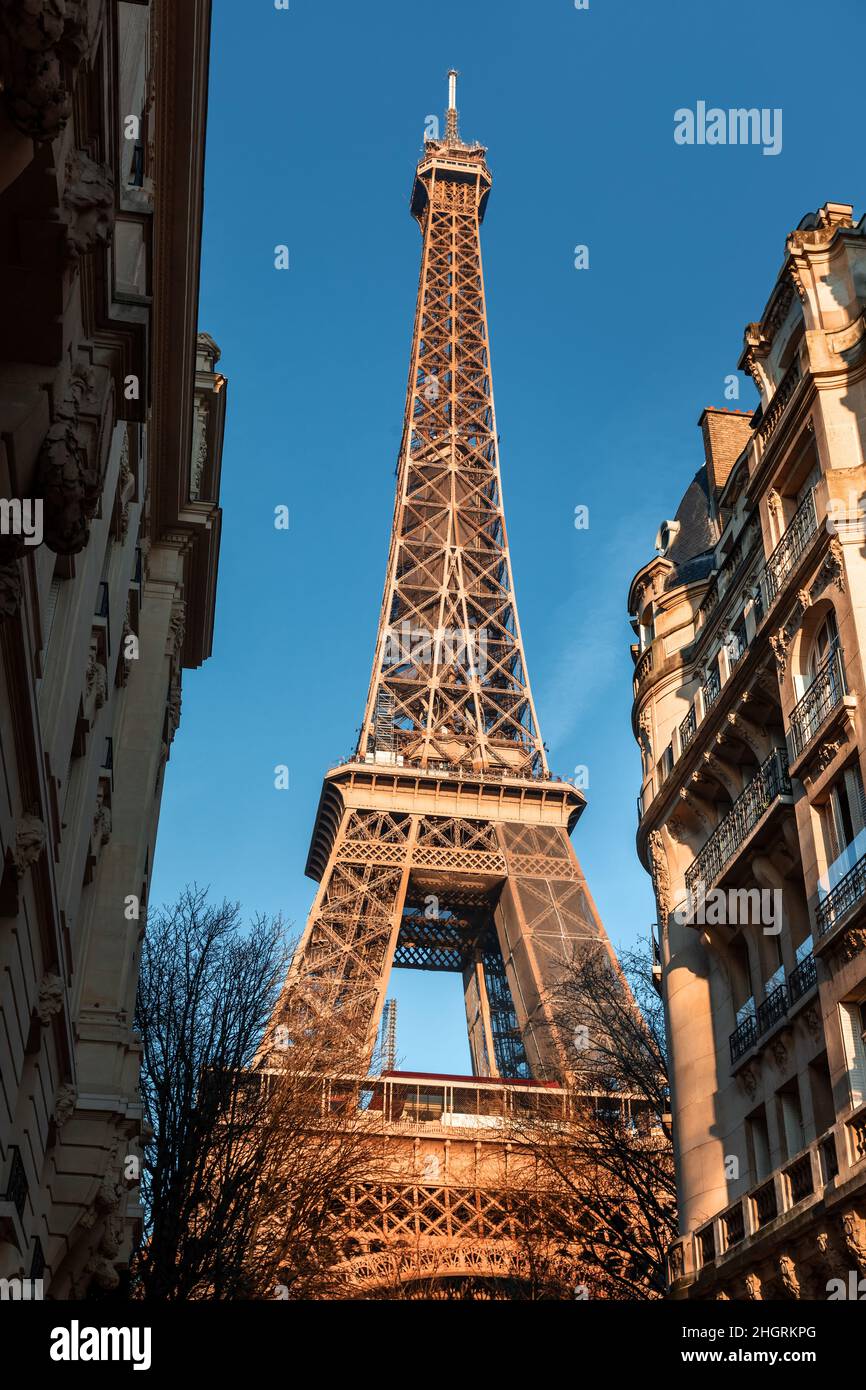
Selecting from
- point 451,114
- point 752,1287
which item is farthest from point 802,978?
point 451,114

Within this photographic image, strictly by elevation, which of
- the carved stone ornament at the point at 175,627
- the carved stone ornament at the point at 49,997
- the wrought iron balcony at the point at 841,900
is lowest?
the carved stone ornament at the point at 49,997

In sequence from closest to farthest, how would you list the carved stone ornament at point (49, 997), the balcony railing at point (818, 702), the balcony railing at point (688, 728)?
the carved stone ornament at point (49, 997) < the balcony railing at point (818, 702) < the balcony railing at point (688, 728)

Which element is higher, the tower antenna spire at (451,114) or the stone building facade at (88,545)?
the tower antenna spire at (451,114)

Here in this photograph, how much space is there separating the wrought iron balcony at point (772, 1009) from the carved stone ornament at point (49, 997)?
10.8m

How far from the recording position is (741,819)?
76.3 feet

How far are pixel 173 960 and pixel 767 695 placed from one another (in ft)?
49.0

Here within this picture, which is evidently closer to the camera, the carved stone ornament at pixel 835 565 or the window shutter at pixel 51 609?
the window shutter at pixel 51 609

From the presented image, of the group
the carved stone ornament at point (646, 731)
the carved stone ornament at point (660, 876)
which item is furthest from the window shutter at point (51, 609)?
the carved stone ornament at point (646, 731)

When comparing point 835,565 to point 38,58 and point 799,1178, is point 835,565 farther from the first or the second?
point 38,58

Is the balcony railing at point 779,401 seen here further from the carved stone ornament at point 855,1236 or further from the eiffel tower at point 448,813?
the eiffel tower at point 448,813

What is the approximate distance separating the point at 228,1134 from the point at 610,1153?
9.48 meters

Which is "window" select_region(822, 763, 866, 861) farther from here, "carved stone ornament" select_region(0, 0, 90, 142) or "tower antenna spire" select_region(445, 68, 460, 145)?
"tower antenna spire" select_region(445, 68, 460, 145)

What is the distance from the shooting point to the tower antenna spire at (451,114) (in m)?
115

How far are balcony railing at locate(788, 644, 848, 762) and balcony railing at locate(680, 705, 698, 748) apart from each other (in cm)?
A: 527
